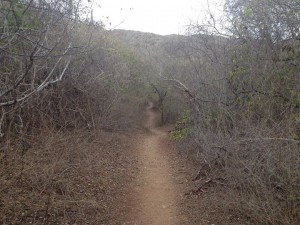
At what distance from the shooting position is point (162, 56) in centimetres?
2781

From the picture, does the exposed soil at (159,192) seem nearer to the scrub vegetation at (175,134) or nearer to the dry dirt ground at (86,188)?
the dry dirt ground at (86,188)

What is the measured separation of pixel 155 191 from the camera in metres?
8.45

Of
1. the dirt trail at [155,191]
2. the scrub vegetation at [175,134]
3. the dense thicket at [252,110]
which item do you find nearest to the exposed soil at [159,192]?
the dirt trail at [155,191]

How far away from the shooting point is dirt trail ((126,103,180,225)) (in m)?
6.77

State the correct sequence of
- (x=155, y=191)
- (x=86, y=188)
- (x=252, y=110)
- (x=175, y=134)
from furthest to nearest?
(x=175, y=134), (x=155, y=191), (x=252, y=110), (x=86, y=188)

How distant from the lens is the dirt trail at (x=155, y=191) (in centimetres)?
677

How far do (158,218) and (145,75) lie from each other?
18537mm

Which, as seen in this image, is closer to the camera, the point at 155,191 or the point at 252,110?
the point at 252,110

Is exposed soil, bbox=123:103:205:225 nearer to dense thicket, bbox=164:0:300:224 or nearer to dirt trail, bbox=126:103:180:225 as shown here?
dirt trail, bbox=126:103:180:225

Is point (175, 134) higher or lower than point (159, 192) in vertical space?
higher

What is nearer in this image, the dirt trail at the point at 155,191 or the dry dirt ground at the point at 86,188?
the dry dirt ground at the point at 86,188

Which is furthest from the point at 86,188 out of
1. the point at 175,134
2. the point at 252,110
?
the point at 175,134

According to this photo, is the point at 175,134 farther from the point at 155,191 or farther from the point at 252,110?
the point at 252,110

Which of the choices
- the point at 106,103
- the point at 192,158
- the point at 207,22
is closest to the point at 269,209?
the point at 192,158
